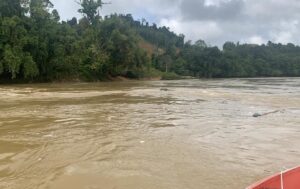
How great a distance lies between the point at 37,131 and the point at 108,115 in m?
3.71

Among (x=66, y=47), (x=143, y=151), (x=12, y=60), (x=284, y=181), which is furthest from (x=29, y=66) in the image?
(x=284, y=181)

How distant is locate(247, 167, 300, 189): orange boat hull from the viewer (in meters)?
3.86

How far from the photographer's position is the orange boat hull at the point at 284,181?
3860mm

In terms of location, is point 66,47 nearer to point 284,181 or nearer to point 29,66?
point 29,66

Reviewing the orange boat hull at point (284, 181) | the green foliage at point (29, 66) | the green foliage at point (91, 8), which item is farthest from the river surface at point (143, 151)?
the green foliage at point (91, 8)

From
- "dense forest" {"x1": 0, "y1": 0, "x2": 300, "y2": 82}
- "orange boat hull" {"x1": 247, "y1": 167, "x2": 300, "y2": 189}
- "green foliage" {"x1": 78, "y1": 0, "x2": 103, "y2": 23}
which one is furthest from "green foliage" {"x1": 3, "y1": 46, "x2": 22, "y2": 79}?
"orange boat hull" {"x1": 247, "y1": 167, "x2": 300, "y2": 189}

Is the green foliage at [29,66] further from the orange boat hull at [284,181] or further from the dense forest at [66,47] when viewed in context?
the orange boat hull at [284,181]

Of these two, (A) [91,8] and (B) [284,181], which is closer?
(B) [284,181]

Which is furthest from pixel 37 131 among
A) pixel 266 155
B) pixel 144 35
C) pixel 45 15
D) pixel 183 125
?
pixel 144 35

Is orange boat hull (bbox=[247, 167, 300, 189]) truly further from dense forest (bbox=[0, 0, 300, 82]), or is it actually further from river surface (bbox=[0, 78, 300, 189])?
dense forest (bbox=[0, 0, 300, 82])

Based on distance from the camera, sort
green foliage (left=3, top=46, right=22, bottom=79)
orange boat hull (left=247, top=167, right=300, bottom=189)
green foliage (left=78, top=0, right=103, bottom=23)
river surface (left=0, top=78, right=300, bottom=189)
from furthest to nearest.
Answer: green foliage (left=78, top=0, right=103, bottom=23)
green foliage (left=3, top=46, right=22, bottom=79)
river surface (left=0, top=78, right=300, bottom=189)
orange boat hull (left=247, top=167, right=300, bottom=189)

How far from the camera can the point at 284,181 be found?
13.1 feet

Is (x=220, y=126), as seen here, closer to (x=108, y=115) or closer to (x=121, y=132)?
(x=121, y=132)

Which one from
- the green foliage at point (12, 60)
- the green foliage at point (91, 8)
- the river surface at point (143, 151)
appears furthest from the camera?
the green foliage at point (91, 8)
